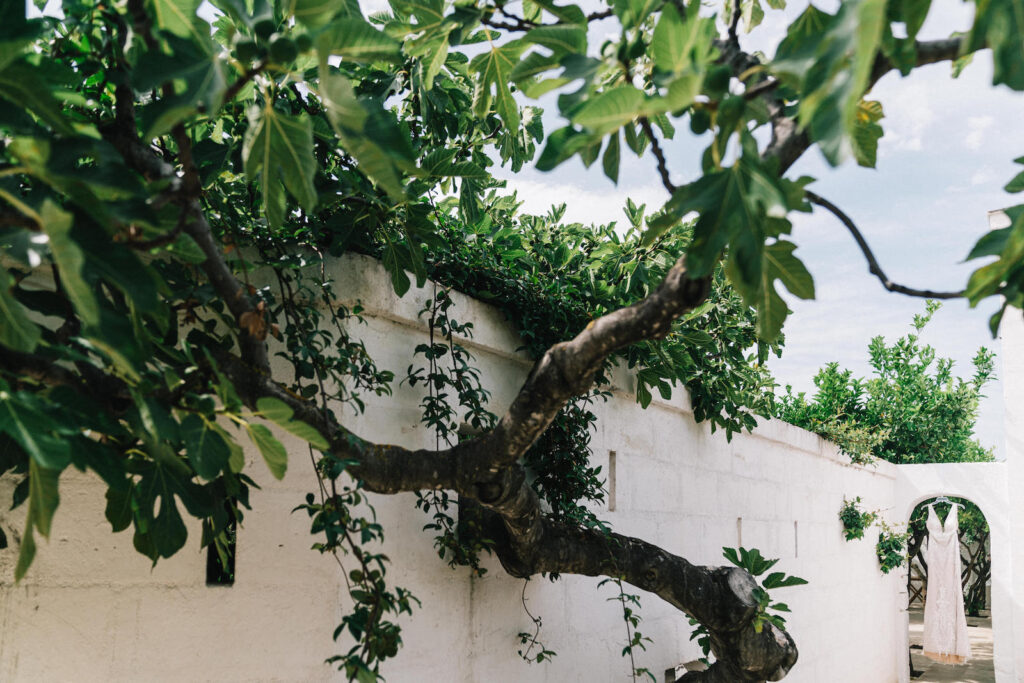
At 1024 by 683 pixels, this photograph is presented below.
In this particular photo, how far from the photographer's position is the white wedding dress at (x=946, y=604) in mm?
8531

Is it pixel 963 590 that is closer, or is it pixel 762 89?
pixel 762 89

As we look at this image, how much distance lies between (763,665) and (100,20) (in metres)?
2.94

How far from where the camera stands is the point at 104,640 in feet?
6.31

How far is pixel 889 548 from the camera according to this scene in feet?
26.0

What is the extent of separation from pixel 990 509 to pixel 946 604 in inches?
51.5

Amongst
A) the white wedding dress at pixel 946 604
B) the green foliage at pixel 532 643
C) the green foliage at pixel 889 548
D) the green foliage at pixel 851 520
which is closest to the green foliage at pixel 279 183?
the green foliage at pixel 532 643

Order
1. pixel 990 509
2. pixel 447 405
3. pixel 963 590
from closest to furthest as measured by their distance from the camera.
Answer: pixel 447 405 → pixel 990 509 → pixel 963 590

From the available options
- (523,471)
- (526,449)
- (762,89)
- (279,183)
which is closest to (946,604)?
(523,471)

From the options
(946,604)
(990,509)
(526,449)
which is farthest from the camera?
(946,604)

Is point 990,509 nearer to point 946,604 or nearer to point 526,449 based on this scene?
point 946,604

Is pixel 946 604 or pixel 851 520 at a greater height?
pixel 851 520

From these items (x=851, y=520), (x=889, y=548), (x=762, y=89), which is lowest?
(x=889, y=548)

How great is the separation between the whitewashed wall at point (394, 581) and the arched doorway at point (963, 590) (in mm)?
6517

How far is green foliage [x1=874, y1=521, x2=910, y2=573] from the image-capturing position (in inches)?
310
